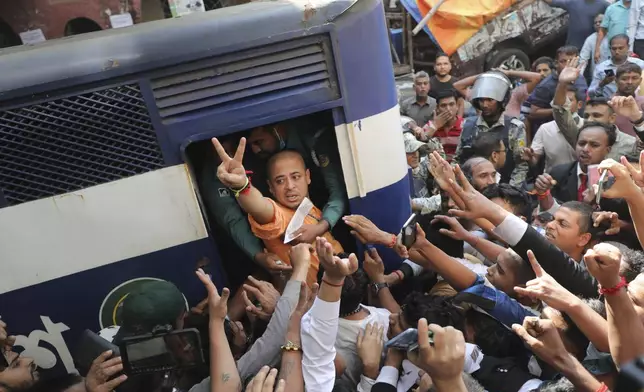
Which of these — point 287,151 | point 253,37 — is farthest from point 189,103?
point 287,151

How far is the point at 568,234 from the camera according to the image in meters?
3.06

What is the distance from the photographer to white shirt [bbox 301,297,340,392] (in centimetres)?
209

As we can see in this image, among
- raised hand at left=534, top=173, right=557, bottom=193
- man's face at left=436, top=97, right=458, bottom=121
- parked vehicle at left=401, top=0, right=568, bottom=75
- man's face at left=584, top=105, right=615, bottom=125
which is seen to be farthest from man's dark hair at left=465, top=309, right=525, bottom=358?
parked vehicle at left=401, top=0, right=568, bottom=75

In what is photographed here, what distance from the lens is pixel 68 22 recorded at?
9.78ft

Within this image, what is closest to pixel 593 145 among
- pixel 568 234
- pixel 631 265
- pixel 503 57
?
pixel 568 234

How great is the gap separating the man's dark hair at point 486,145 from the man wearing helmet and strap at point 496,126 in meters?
0.30

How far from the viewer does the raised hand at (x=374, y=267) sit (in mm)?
3025

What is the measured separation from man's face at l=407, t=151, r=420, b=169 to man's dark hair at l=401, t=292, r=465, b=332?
82.5 inches

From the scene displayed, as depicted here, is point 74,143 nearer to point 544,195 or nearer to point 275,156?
point 275,156

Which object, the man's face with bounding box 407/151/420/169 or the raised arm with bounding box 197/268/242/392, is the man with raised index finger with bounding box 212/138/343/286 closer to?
the raised arm with bounding box 197/268/242/392

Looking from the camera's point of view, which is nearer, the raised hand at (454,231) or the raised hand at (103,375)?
the raised hand at (103,375)

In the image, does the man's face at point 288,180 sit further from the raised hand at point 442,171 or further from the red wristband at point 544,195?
the red wristband at point 544,195

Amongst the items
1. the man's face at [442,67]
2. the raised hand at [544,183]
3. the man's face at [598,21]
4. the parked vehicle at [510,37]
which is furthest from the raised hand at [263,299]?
the man's face at [598,21]

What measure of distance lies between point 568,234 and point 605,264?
4.13 feet
